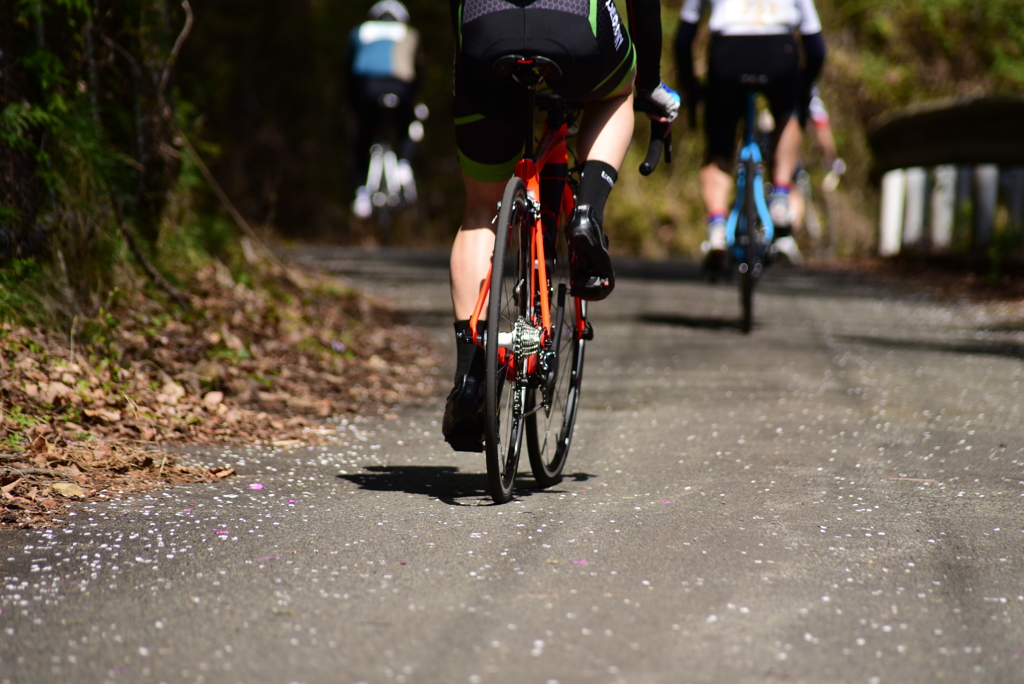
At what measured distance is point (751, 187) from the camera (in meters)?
7.38

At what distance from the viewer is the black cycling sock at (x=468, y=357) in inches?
141

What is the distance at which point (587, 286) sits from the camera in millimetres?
3873

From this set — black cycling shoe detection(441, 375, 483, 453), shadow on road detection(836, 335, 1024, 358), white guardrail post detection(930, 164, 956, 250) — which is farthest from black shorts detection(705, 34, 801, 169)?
black cycling shoe detection(441, 375, 483, 453)

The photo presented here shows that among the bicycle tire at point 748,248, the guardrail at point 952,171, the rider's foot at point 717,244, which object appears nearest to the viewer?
the bicycle tire at point 748,248

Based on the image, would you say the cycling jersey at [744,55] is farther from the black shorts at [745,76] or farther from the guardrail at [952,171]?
the guardrail at [952,171]

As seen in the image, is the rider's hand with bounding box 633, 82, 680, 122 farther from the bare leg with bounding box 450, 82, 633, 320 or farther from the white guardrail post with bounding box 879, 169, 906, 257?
the white guardrail post with bounding box 879, 169, 906, 257

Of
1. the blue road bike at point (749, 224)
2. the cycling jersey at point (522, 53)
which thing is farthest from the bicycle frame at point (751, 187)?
the cycling jersey at point (522, 53)

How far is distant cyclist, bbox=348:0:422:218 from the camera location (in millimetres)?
12875

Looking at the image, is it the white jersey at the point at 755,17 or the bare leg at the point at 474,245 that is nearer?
the bare leg at the point at 474,245

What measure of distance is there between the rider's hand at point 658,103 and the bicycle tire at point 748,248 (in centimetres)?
335

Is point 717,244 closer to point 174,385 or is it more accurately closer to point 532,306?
point 174,385

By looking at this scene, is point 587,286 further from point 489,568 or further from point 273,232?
point 273,232

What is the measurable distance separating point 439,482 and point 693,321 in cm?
440

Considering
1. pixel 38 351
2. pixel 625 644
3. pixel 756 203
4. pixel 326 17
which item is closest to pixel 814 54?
pixel 756 203
